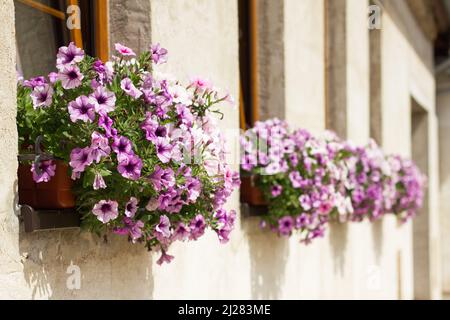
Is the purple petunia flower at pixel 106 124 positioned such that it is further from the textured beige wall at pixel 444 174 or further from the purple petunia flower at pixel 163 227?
the textured beige wall at pixel 444 174

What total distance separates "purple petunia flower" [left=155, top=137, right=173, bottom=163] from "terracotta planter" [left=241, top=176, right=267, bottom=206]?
1634 millimetres

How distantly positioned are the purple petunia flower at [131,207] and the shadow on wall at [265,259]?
1.62 m

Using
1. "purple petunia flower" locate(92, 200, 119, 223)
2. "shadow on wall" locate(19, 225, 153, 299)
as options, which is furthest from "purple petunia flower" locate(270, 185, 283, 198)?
"purple petunia flower" locate(92, 200, 119, 223)

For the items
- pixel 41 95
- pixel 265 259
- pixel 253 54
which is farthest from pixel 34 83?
pixel 253 54

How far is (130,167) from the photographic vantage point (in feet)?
8.17

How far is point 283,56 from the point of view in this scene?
4855 millimetres

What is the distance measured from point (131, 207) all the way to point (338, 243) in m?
3.50

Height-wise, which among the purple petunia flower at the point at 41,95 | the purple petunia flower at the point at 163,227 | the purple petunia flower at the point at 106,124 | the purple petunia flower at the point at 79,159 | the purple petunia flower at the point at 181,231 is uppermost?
the purple petunia flower at the point at 41,95

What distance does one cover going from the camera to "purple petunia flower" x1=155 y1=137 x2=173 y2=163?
8.42 ft

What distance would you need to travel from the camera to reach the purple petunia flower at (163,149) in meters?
2.57

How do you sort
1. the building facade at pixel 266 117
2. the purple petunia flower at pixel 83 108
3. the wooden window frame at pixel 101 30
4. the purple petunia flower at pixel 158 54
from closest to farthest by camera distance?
the purple petunia flower at pixel 83 108 < the building facade at pixel 266 117 < the purple petunia flower at pixel 158 54 < the wooden window frame at pixel 101 30

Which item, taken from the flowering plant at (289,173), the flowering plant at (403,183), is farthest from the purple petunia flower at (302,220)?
the flowering plant at (403,183)

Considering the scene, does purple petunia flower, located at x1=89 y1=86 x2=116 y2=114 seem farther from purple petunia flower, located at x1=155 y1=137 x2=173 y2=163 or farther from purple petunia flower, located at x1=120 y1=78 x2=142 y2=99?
purple petunia flower, located at x1=155 y1=137 x2=173 y2=163
